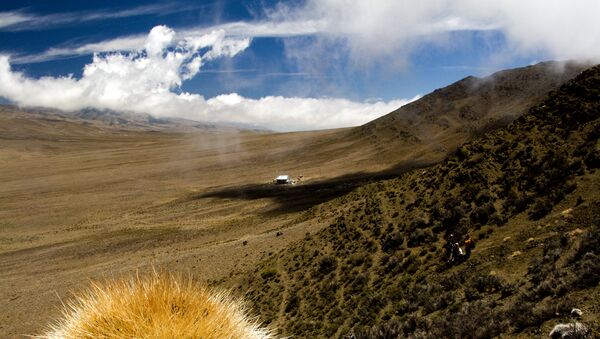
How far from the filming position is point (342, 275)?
19.0 m

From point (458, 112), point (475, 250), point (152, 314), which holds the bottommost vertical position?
point (475, 250)

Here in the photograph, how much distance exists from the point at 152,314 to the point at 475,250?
45.5 feet

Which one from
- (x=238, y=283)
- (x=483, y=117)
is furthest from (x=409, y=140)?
(x=238, y=283)

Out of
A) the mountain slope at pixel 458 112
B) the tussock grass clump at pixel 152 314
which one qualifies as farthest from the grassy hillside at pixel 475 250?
the mountain slope at pixel 458 112

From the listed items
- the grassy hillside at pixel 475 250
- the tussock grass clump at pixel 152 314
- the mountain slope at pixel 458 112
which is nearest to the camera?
the tussock grass clump at pixel 152 314

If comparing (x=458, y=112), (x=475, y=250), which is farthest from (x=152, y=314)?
(x=458, y=112)

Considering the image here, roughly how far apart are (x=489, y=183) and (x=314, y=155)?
9381 centimetres

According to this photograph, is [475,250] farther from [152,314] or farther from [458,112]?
[458,112]

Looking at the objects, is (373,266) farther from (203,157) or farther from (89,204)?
(203,157)

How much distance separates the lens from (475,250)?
14.5 metres

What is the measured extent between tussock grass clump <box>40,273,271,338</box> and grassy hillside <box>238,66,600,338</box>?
6.64m

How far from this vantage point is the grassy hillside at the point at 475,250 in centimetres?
931

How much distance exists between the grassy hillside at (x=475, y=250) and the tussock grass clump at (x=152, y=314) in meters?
6.64

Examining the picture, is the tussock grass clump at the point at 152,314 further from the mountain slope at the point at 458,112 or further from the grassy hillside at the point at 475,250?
the mountain slope at the point at 458,112
